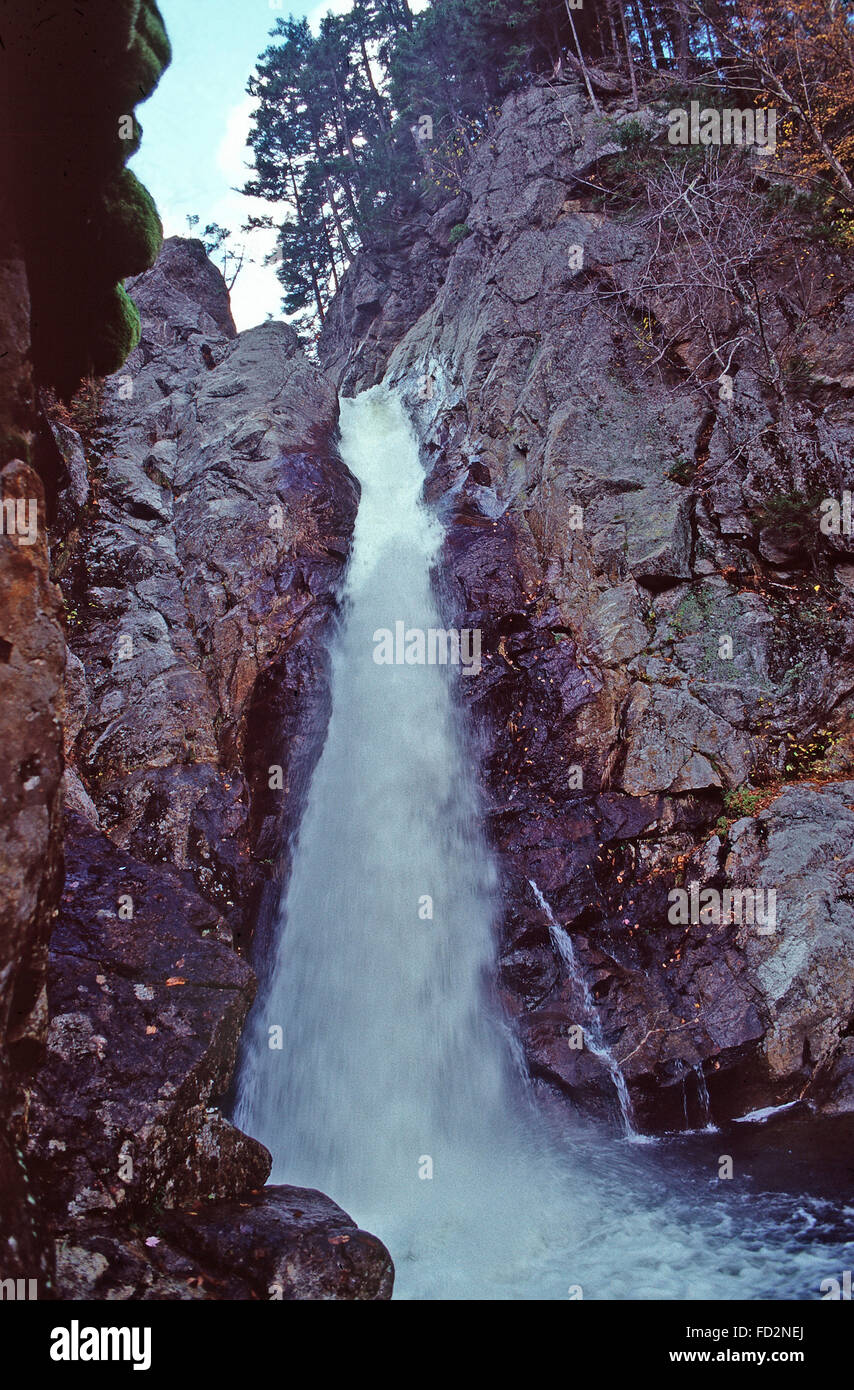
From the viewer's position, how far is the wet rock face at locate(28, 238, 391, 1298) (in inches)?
201

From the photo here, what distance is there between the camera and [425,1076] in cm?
920

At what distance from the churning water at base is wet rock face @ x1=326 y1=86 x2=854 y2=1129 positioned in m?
0.68

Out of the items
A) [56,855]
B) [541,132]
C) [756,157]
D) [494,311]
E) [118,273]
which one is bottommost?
[56,855]

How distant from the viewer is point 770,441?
1235 cm

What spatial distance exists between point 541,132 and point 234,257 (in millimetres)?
15928

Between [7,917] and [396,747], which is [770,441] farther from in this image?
[7,917]

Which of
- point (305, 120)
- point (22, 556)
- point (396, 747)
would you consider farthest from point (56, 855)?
point (305, 120)

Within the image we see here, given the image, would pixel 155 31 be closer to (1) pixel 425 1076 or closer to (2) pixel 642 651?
(2) pixel 642 651

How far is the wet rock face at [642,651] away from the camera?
888 centimetres

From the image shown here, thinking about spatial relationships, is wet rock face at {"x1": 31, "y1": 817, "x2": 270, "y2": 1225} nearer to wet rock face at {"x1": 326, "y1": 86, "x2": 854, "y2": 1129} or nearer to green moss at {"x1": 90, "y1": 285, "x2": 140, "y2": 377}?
wet rock face at {"x1": 326, "y1": 86, "x2": 854, "y2": 1129}

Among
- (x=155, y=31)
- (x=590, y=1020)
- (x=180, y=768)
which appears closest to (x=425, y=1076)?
(x=590, y=1020)

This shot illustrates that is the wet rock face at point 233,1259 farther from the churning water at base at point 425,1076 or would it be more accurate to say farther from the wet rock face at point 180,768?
the churning water at base at point 425,1076

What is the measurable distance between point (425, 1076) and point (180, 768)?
5.36 meters

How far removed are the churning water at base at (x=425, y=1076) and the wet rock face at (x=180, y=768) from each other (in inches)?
34.9
